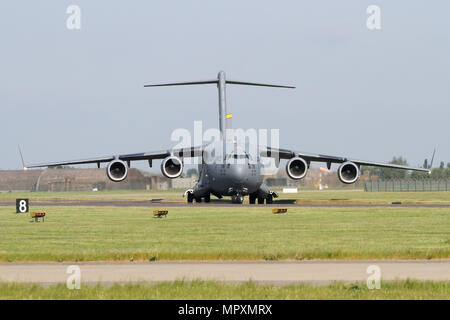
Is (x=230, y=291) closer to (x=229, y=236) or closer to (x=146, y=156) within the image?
(x=229, y=236)

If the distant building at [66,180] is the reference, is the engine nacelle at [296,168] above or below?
above

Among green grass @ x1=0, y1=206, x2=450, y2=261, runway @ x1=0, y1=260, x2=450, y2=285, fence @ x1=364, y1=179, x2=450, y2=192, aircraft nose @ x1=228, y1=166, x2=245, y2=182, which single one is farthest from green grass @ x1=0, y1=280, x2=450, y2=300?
fence @ x1=364, y1=179, x2=450, y2=192

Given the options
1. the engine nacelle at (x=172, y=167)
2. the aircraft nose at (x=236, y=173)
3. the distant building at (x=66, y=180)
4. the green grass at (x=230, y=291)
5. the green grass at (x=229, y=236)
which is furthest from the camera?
the distant building at (x=66, y=180)

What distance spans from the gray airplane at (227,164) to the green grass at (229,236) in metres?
10.0

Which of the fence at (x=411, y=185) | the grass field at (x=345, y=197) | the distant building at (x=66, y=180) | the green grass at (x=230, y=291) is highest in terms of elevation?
the green grass at (x=230, y=291)

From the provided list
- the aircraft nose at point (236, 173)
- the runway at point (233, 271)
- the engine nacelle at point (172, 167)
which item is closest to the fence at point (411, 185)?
the aircraft nose at point (236, 173)

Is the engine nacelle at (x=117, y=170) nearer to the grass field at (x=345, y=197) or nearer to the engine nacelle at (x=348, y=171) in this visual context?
the grass field at (x=345, y=197)

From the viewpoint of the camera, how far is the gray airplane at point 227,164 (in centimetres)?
4638

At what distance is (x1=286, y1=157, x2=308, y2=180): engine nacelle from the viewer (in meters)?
48.0

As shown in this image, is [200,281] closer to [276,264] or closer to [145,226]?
[276,264]

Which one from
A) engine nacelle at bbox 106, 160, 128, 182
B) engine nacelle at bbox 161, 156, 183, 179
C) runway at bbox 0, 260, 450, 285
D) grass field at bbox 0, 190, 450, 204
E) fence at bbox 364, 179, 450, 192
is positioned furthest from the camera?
fence at bbox 364, 179, 450, 192

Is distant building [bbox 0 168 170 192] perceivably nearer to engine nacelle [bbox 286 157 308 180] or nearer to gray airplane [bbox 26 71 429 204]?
gray airplane [bbox 26 71 429 204]

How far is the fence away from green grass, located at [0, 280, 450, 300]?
85.2 metres

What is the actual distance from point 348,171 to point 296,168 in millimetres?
3462
